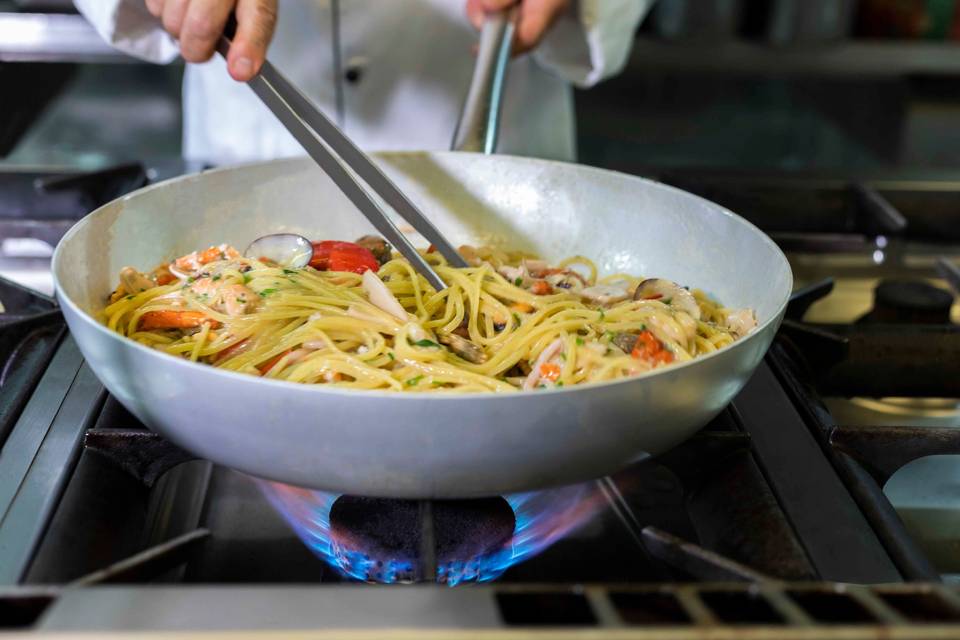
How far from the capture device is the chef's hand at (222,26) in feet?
3.55

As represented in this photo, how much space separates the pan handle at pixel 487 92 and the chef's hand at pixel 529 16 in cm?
2

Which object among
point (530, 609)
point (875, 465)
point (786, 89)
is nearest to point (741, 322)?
point (875, 465)

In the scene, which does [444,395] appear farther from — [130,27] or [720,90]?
[720,90]

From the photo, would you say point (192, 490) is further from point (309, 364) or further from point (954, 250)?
point (954, 250)

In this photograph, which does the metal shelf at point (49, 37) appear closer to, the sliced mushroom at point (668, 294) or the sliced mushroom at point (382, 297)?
the sliced mushroom at point (382, 297)

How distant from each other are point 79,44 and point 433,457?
222cm

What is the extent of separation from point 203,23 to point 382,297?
1.23ft

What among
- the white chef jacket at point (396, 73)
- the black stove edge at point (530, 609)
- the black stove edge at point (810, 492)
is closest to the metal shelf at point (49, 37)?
the white chef jacket at point (396, 73)

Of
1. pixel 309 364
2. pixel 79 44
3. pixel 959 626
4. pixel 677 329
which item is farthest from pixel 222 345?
pixel 79 44

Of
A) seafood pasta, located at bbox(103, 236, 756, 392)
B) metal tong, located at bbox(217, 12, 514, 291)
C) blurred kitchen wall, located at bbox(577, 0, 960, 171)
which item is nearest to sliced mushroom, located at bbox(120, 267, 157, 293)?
seafood pasta, located at bbox(103, 236, 756, 392)

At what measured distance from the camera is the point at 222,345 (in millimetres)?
1044

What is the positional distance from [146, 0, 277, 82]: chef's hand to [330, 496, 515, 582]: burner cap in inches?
19.6

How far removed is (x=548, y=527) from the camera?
94 cm

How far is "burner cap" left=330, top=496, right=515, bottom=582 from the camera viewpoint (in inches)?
34.6
